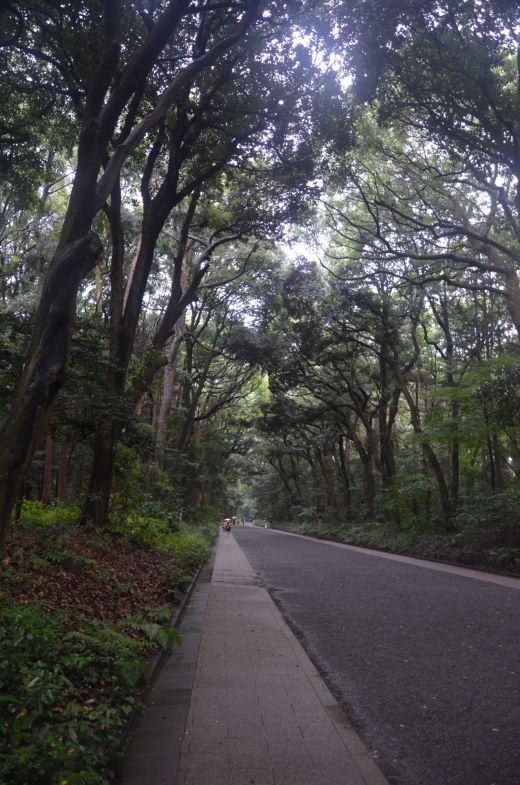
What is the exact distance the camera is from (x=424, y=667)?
5.21 meters

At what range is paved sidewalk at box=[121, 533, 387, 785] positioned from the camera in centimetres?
309

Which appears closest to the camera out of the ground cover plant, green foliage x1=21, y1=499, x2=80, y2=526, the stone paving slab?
the ground cover plant

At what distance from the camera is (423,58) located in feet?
32.9

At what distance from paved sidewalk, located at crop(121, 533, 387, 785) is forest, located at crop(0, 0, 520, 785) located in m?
0.39

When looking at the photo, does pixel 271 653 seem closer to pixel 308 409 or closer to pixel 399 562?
pixel 399 562

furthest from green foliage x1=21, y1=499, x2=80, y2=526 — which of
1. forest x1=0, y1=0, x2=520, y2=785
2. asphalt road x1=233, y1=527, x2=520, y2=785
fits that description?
asphalt road x1=233, y1=527, x2=520, y2=785

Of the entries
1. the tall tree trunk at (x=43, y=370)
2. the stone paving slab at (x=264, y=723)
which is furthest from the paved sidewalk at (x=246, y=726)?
the tall tree trunk at (x=43, y=370)

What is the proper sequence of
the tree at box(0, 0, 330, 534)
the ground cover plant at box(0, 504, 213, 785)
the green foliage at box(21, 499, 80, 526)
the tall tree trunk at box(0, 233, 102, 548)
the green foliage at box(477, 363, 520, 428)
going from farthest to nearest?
1. the green foliage at box(477, 363, 520, 428)
2. the green foliage at box(21, 499, 80, 526)
3. the tree at box(0, 0, 330, 534)
4. the tall tree trunk at box(0, 233, 102, 548)
5. the ground cover plant at box(0, 504, 213, 785)

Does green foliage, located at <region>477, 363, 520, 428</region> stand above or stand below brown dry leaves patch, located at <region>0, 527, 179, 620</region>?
above

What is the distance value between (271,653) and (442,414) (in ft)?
49.0

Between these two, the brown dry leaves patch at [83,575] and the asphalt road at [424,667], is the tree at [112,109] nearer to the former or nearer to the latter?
the brown dry leaves patch at [83,575]

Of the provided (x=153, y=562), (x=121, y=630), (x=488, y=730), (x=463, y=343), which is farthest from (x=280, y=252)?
(x=488, y=730)

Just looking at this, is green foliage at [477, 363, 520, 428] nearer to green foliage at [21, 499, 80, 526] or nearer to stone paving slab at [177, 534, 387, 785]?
stone paving slab at [177, 534, 387, 785]

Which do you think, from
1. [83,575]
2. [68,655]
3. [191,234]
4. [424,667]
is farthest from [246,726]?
[191,234]
